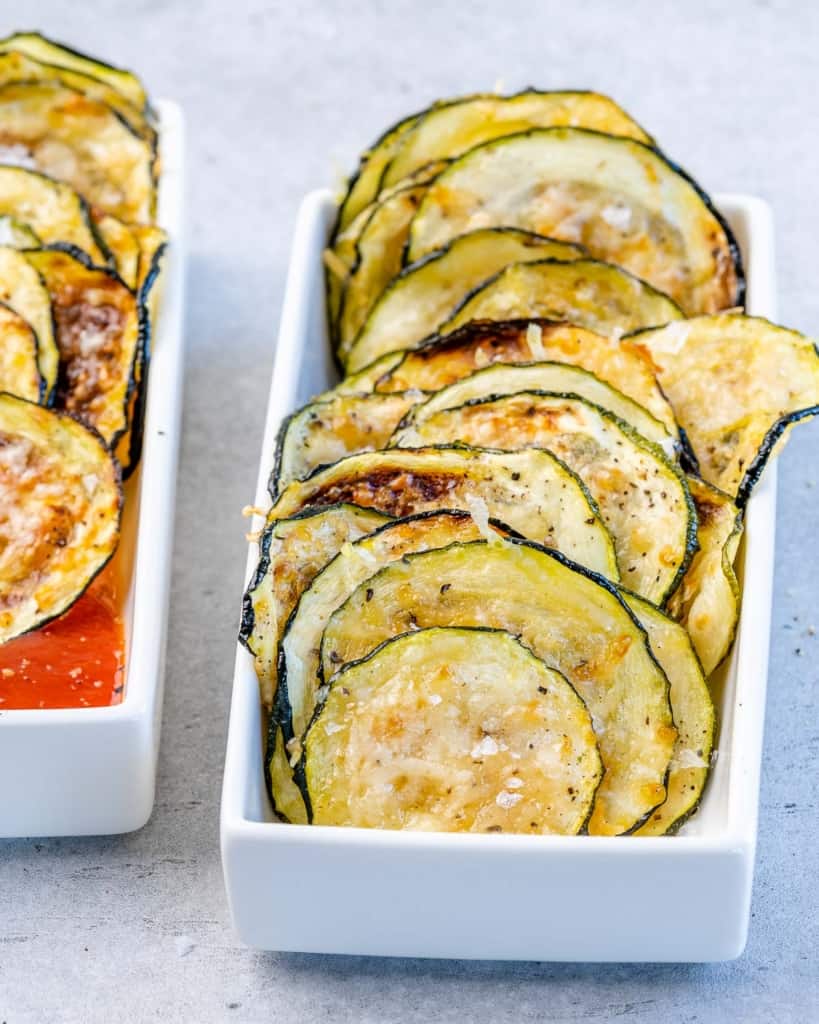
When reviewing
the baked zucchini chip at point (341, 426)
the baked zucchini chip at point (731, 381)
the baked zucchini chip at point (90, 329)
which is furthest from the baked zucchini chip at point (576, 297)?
the baked zucchini chip at point (90, 329)

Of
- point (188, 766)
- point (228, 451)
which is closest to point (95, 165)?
point (228, 451)

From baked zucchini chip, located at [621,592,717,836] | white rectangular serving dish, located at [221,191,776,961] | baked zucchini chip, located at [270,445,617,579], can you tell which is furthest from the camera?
baked zucchini chip, located at [270,445,617,579]

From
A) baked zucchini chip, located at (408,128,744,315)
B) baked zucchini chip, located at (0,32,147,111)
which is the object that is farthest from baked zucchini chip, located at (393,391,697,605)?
baked zucchini chip, located at (0,32,147,111)

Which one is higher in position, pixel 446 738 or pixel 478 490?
pixel 478 490

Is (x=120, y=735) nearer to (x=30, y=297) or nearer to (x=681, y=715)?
(x=681, y=715)

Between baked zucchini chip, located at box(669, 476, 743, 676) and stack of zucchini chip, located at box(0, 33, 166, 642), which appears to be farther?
stack of zucchini chip, located at box(0, 33, 166, 642)

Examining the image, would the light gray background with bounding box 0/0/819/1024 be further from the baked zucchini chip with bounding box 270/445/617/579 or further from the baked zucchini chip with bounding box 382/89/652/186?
the baked zucchini chip with bounding box 382/89/652/186

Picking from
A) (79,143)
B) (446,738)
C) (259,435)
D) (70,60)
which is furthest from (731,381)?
(70,60)
